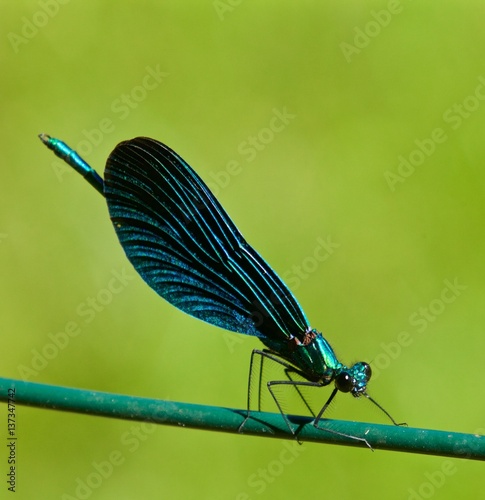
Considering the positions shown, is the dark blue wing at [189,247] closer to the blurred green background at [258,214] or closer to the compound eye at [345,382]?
the compound eye at [345,382]

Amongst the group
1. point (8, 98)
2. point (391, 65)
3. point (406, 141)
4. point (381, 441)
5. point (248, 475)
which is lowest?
point (248, 475)

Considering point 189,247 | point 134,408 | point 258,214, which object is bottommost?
point 134,408

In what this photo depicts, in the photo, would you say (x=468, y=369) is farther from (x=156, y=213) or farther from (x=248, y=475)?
(x=156, y=213)

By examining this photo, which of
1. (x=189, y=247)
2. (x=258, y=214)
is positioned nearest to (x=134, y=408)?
(x=189, y=247)

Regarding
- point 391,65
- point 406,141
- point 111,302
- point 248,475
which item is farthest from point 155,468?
point 391,65

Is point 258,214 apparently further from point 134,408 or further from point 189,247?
point 134,408

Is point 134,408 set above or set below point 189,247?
below
